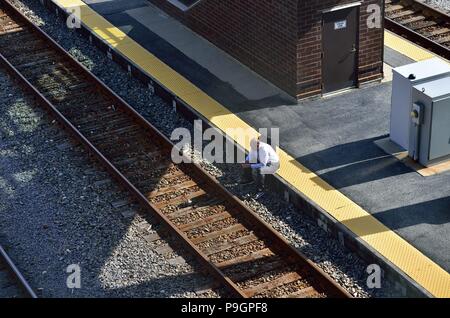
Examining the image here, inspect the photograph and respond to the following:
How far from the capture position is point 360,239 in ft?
47.6

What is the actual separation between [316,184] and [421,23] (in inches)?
320

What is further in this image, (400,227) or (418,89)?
(418,89)

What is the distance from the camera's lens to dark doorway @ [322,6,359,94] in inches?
727

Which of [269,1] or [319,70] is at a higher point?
[269,1]

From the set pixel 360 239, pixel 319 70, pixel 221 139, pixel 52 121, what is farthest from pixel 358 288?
pixel 52 121

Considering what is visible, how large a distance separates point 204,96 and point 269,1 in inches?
92.5

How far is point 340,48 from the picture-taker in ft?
61.7

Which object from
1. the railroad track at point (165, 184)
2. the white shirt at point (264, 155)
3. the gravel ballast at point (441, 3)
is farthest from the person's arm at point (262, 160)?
the gravel ballast at point (441, 3)

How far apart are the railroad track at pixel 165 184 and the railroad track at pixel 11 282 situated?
258 cm

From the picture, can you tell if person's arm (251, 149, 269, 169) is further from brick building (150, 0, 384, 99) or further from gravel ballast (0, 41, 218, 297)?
brick building (150, 0, 384, 99)

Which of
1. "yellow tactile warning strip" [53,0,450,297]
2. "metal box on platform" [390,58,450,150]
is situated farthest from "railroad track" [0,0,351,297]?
"metal box on platform" [390,58,450,150]

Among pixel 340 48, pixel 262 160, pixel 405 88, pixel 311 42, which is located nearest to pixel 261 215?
pixel 262 160

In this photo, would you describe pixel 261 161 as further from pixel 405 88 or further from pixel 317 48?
pixel 317 48
